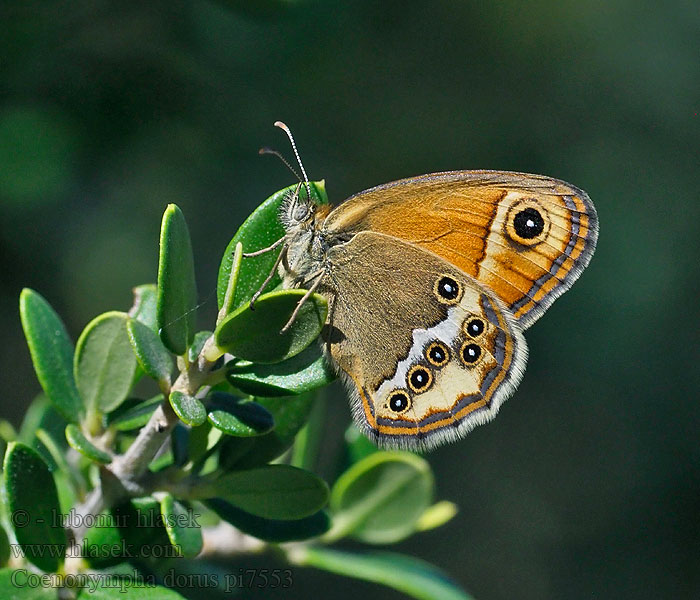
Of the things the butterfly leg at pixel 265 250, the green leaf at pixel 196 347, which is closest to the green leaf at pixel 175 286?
the green leaf at pixel 196 347

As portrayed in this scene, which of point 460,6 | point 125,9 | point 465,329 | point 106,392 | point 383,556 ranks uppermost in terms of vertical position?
point 460,6

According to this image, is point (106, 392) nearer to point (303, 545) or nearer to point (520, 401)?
point (303, 545)

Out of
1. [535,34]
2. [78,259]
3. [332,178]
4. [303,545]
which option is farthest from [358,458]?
[535,34]

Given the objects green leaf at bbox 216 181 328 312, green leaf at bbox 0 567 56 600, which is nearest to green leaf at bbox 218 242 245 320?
green leaf at bbox 216 181 328 312

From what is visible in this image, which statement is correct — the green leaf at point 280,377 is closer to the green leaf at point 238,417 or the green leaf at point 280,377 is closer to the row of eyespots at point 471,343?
the green leaf at point 238,417

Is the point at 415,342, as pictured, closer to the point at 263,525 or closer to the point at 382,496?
the point at 382,496

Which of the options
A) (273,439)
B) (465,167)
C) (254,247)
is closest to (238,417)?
(273,439)
